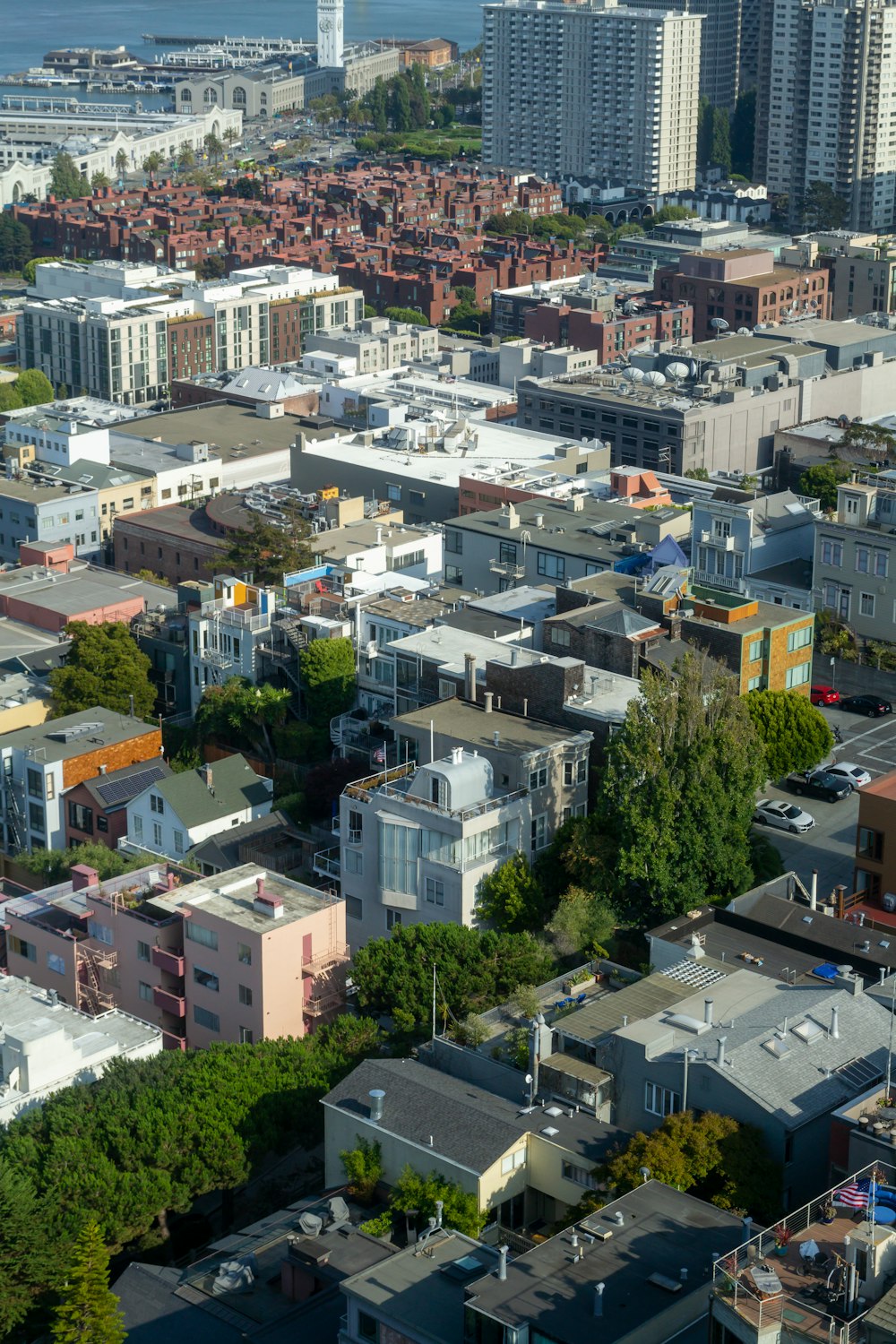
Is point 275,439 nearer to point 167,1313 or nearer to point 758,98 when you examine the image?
point 167,1313

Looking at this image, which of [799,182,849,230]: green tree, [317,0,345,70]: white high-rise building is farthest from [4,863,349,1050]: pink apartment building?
[317,0,345,70]: white high-rise building

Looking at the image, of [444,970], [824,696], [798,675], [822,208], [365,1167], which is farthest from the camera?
[822,208]

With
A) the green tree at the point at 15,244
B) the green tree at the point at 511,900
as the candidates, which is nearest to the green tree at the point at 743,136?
the green tree at the point at 15,244

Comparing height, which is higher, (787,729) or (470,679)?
(470,679)

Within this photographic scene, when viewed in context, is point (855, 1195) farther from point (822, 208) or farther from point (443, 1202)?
point (822, 208)

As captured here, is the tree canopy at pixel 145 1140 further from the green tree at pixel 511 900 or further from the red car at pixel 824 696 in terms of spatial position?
the red car at pixel 824 696

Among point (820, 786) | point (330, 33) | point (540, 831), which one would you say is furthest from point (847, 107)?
point (540, 831)
